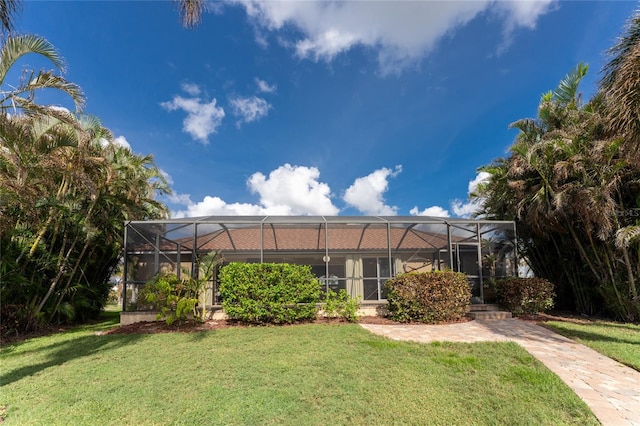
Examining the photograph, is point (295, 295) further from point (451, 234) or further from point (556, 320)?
point (556, 320)

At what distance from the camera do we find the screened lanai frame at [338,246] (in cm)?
972

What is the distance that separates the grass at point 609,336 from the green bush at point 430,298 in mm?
2203

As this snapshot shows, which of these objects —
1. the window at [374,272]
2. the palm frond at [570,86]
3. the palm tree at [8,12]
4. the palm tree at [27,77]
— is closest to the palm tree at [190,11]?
the palm tree at [8,12]

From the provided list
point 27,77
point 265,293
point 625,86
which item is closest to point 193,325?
point 265,293

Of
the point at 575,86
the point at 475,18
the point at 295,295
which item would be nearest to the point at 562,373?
the point at 295,295

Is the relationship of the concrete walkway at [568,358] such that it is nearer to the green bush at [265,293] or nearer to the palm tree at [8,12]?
the green bush at [265,293]

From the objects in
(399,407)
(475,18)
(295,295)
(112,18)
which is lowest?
(399,407)

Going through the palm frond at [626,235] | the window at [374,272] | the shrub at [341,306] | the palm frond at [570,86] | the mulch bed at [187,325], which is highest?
the palm frond at [570,86]

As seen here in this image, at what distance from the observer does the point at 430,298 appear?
863 centimetres

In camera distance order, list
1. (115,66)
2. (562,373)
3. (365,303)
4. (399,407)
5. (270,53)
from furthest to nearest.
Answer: (270,53) → (115,66) → (365,303) → (562,373) → (399,407)

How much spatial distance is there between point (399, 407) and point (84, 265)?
1059cm

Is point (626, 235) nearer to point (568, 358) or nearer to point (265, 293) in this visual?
point (568, 358)

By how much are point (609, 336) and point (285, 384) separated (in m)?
7.34

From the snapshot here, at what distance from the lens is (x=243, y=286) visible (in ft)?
27.3
